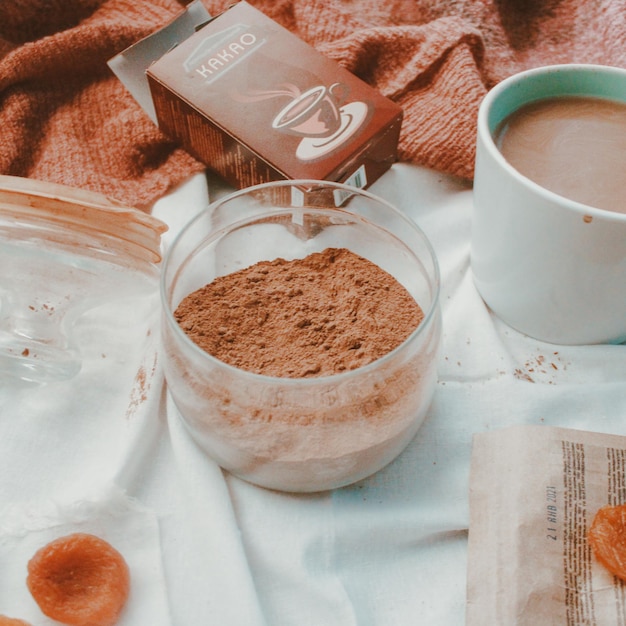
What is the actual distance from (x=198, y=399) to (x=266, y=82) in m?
0.39

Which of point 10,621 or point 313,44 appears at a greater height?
point 313,44

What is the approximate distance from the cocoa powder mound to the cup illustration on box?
0.13m

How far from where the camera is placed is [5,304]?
0.77m

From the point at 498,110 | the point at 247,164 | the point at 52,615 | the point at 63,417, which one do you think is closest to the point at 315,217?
the point at 247,164

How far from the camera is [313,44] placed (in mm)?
983

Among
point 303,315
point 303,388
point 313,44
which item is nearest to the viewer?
point 303,388

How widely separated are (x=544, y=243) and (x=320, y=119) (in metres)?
0.28

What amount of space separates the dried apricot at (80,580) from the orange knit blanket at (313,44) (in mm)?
396

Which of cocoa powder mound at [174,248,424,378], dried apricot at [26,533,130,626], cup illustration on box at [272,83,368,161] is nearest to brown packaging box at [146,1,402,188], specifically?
cup illustration on box at [272,83,368,161]

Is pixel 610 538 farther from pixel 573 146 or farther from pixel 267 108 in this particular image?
pixel 267 108

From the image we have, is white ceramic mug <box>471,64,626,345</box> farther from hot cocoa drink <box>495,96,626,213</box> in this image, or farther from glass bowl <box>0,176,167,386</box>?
glass bowl <box>0,176,167,386</box>

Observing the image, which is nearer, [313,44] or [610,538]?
[610,538]

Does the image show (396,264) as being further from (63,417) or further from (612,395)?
(63,417)

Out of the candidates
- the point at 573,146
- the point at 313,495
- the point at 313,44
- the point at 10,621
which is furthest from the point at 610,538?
the point at 313,44
